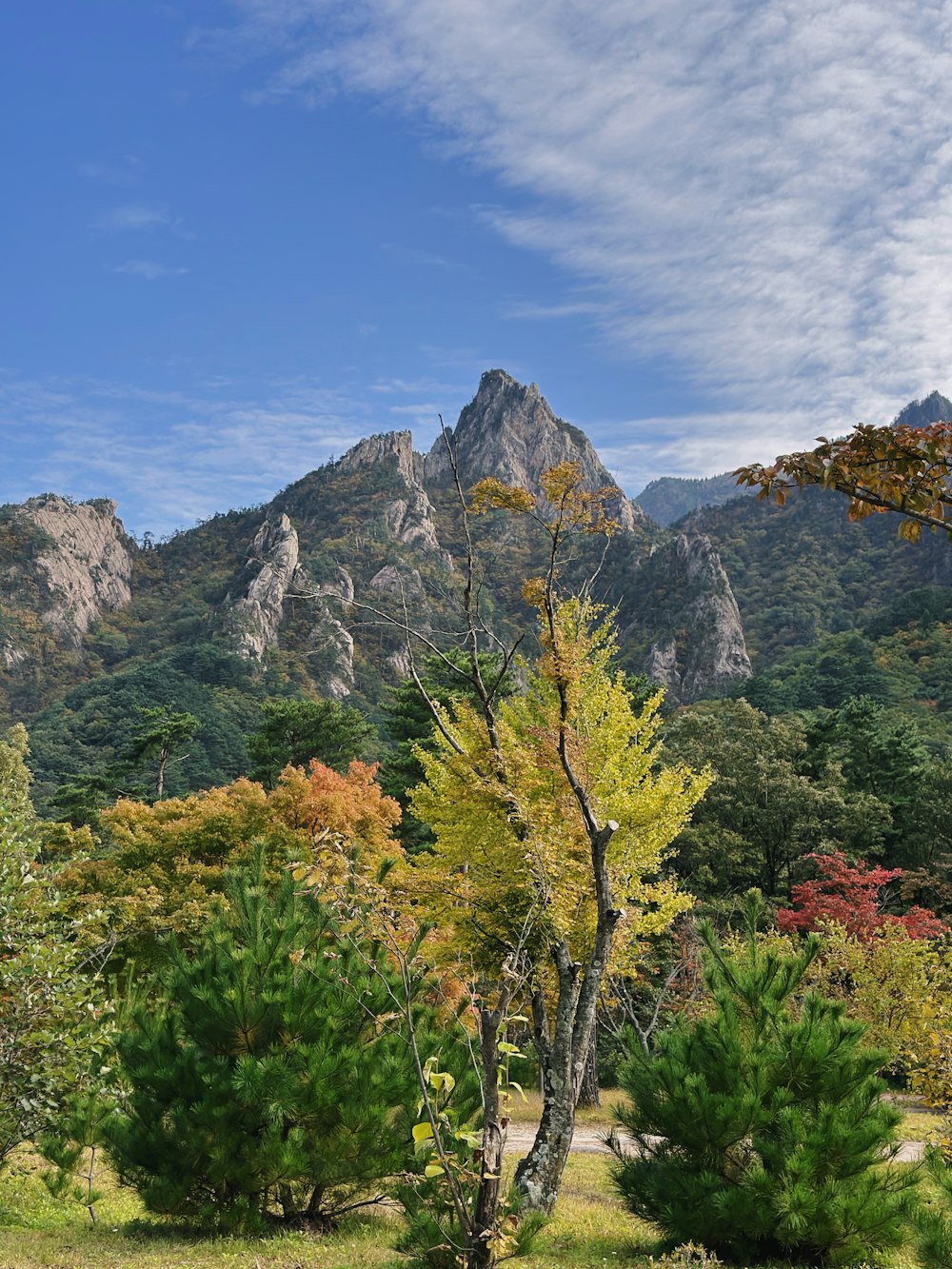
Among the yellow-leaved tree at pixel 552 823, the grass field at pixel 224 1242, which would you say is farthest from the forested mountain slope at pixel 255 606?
the grass field at pixel 224 1242

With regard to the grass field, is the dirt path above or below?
below

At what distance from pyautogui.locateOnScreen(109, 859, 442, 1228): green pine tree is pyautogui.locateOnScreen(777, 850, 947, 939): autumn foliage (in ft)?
45.1

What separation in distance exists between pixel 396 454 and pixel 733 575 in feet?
207

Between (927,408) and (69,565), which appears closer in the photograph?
(69,565)

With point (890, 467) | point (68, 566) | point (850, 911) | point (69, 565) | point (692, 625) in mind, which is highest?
point (69, 565)

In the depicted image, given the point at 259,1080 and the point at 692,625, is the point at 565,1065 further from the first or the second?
the point at 692,625

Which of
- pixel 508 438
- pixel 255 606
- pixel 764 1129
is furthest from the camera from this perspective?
pixel 508 438

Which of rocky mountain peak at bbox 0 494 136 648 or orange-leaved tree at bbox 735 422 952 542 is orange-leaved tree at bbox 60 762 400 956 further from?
rocky mountain peak at bbox 0 494 136 648

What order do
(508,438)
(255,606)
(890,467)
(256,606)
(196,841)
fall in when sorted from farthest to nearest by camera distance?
(508,438) → (256,606) → (255,606) → (196,841) → (890,467)

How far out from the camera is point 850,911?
19250 millimetres

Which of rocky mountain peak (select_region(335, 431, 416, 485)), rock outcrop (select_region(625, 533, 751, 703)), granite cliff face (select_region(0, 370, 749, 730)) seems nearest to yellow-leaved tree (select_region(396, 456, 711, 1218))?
granite cliff face (select_region(0, 370, 749, 730))

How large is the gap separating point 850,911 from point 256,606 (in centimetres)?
7561

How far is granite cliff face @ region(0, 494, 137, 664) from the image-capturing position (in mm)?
100938

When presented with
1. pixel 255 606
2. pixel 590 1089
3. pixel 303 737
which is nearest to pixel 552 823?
pixel 590 1089
